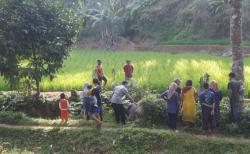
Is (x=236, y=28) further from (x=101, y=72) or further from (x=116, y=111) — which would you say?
(x=101, y=72)

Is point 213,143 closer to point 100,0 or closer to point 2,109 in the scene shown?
point 2,109

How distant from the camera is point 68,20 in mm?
16766

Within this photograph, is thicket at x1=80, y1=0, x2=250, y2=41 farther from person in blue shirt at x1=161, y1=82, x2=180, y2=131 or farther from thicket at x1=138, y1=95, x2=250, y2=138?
person in blue shirt at x1=161, y1=82, x2=180, y2=131

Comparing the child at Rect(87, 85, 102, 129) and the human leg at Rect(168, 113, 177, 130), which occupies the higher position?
the child at Rect(87, 85, 102, 129)

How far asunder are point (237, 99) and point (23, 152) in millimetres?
5773

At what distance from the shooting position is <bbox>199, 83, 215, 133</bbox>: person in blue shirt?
41.3 feet

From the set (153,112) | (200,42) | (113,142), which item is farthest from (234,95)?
(200,42)

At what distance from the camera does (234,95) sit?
13.1 m

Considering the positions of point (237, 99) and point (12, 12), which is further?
point (12, 12)

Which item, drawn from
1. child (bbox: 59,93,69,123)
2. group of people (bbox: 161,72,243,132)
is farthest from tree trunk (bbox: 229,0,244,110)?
child (bbox: 59,93,69,123)

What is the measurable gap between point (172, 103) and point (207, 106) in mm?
911

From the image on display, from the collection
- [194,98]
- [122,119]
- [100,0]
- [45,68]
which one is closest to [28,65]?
[45,68]

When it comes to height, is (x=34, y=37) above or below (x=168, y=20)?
below

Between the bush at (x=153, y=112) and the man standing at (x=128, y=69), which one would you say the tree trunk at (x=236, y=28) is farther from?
the man standing at (x=128, y=69)
